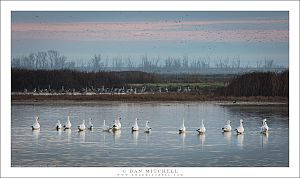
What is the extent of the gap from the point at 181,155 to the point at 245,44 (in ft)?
8.43

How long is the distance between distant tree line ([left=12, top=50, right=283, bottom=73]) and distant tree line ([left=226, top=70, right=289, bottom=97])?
1.11ft

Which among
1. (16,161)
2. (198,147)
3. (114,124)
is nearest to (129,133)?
(114,124)

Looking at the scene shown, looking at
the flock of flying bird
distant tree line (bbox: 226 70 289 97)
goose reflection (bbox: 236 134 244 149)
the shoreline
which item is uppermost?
distant tree line (bbox: 226 70 289 97)

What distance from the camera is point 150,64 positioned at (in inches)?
686

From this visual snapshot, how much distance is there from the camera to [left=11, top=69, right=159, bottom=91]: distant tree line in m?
17.5

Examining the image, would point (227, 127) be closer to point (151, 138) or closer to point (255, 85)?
point (255, 85)

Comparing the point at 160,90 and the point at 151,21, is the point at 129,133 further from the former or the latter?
the point at 151,21

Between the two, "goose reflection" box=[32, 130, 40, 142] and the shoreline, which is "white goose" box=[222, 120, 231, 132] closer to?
the shoreline

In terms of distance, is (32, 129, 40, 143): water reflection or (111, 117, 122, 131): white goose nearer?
(32, 129, 40, 143): water reflection

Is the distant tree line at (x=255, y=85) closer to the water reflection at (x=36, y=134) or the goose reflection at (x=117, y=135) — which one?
the goose reflection at (x=117, y=135)

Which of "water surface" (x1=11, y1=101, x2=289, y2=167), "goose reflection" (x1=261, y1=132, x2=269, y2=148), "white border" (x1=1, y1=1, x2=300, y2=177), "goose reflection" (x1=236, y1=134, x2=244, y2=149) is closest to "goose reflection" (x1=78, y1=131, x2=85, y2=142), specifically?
"water surface" (x1=11, y1=101, x2=289, y2=167)

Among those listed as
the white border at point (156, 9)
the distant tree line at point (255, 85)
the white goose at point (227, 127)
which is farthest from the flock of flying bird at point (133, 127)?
the white border at point (156, 9)

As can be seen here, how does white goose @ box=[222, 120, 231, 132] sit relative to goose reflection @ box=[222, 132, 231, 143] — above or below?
above

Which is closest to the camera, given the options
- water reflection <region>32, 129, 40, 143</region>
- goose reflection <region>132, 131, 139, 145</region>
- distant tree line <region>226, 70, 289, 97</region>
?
goose reflection <region>132, 131, 139, 145</region>
